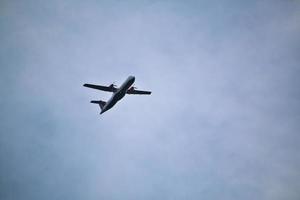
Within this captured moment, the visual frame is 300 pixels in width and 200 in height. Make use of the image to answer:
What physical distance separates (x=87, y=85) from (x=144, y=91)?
14425 millimetres

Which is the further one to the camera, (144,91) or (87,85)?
(144,91)

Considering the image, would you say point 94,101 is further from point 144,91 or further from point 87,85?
point 144,91

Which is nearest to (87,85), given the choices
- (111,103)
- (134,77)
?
(111,103)

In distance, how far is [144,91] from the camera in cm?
7869

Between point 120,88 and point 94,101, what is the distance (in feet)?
44.2

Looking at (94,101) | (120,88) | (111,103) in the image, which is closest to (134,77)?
(120,88)

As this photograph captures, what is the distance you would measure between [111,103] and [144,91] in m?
9.77

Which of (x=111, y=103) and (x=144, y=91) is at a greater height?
(x=144, y=91)

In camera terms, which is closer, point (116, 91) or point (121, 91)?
point (121, 91)

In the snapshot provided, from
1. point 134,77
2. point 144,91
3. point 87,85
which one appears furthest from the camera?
point 144,91

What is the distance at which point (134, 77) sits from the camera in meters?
66.9

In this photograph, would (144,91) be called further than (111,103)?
Yes

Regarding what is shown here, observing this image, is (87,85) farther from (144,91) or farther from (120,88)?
(144,91)

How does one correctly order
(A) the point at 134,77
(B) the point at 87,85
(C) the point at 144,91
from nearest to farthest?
(A) the point at 134,77, (B) the point at 87,85, (C) the point at 144,91
